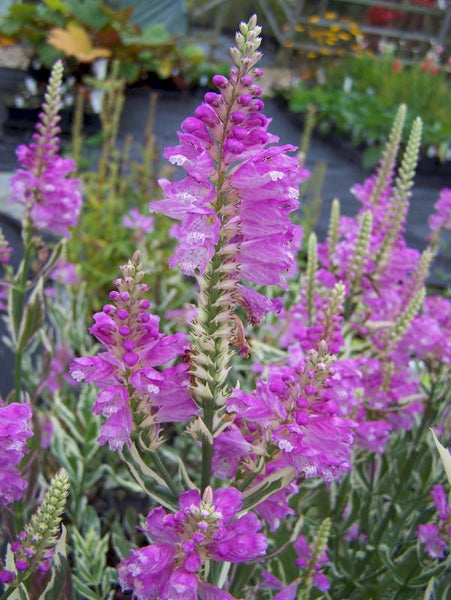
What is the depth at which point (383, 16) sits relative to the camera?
12.4 meters

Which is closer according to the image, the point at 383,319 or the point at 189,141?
the point at 189,141

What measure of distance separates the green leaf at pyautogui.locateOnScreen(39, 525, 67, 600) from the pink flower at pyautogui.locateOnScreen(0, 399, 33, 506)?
0.46 ft

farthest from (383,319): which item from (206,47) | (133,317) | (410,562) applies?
(206,47)

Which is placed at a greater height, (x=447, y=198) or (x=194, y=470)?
(x=447, y=198)

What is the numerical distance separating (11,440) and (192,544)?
0.31 metres

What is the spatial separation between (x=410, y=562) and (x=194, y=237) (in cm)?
114

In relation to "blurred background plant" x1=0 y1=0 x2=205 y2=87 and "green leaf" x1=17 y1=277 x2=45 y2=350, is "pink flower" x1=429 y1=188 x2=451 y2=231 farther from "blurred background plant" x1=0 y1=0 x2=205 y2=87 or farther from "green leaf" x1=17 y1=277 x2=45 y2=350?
"blurred background plant" x1=0 y1=0 x2=205 y2=87

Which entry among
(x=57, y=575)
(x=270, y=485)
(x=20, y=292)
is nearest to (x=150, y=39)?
(x=20, y=292)

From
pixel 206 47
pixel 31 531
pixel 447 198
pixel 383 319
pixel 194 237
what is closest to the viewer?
pixel 194 237

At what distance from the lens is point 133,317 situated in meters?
0.89

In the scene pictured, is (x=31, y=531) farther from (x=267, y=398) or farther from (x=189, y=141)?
(x=189, y=141)

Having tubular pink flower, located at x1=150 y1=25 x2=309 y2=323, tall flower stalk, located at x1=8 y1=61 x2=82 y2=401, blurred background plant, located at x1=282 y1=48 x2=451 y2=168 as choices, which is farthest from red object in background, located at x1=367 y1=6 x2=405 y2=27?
tubular pink flower, located at x1=150 y1=25 x2=309 y2=323

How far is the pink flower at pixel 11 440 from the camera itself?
96 centimetres

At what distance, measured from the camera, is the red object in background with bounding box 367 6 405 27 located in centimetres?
1243
